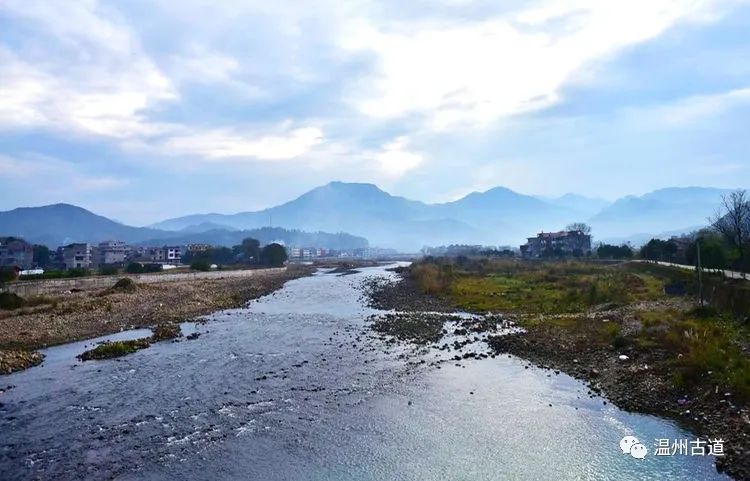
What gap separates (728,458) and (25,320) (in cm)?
3954

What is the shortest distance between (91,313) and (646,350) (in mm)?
A: 37186

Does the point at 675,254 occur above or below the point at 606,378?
above

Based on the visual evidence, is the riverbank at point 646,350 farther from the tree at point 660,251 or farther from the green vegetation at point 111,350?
the tree at point 660,251

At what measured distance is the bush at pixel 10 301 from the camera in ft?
136

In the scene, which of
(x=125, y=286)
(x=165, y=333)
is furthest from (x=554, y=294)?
(x=125, y=286)

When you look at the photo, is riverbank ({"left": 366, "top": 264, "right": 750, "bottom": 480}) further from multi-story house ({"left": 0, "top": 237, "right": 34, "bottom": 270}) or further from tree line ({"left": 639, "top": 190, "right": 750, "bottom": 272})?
multi-story house ({"left": 0, "top": 237, "right": 34, "bottom": 270})

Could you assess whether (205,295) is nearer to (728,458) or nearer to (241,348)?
(241,348)

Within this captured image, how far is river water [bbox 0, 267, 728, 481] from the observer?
12992 mm

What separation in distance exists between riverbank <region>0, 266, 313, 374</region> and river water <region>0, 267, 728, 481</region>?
4.59 m

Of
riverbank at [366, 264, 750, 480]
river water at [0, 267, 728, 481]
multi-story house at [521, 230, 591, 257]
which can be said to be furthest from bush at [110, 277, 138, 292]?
multi-story house at [521, 230, 591, 257]

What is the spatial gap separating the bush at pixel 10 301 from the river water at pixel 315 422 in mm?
20711

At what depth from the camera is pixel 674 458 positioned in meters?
13.1

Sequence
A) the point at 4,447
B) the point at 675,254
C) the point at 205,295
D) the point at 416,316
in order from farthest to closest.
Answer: the point at 675,254 < the point at 205,295 < the point at 416,316 < the point at 4,447

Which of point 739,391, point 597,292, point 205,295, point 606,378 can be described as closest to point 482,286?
point 597,292
